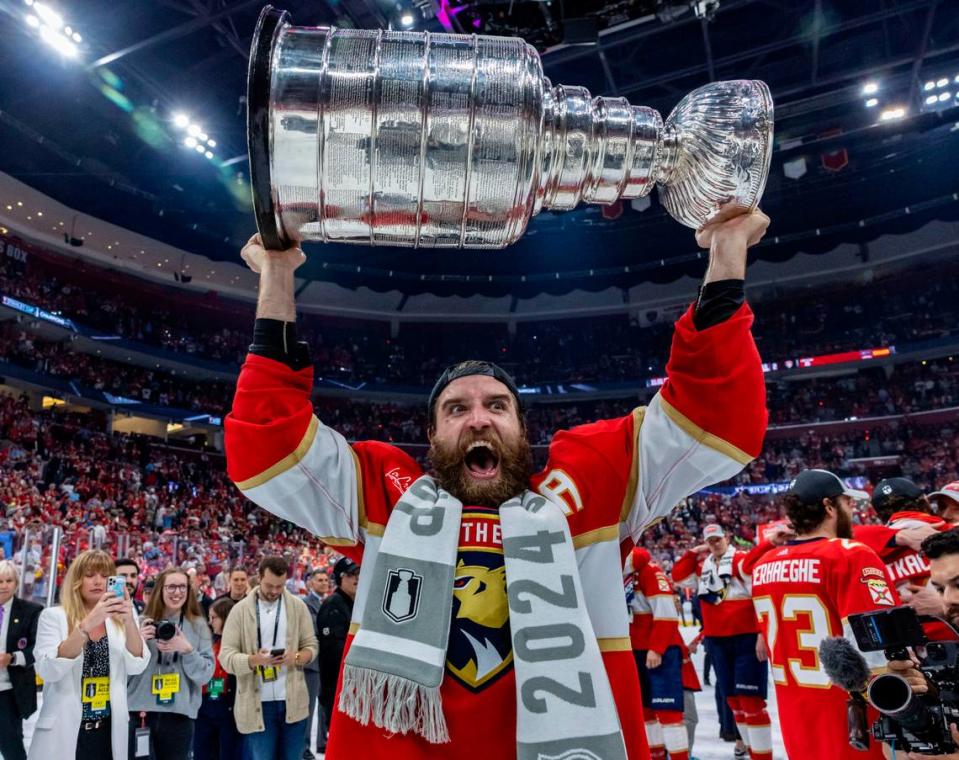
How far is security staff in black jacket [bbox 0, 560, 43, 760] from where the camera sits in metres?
4.81

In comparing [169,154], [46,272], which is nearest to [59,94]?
[169,154]

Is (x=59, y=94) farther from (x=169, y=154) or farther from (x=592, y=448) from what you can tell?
(x=592, y=448)

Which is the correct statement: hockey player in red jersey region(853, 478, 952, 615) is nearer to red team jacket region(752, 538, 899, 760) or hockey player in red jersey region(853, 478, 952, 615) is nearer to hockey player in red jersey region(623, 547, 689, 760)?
red team jacket region(752, 538, 899, 760)

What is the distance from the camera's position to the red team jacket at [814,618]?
296 centimetres

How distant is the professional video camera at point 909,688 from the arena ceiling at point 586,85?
23.8 feet

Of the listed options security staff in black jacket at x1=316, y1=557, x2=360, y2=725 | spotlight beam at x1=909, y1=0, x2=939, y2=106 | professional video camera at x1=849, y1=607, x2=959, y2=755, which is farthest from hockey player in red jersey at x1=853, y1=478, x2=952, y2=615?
spotlight beam at x1=909, y1=0, x2=939, y2=106

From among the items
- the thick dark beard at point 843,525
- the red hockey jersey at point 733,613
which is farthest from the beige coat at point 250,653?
the thick dark beard at point 843,525

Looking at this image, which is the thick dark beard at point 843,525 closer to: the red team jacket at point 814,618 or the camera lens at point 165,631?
the red team jacket at point 814,618

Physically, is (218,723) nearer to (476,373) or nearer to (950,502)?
(476,373)

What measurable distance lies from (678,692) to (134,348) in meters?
21.3

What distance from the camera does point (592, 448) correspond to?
172cm

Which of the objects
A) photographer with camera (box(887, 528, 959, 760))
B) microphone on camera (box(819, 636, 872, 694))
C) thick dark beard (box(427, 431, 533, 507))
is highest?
thick dark beard (box(427, 431, 533, 507))

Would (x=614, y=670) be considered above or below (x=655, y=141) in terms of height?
below

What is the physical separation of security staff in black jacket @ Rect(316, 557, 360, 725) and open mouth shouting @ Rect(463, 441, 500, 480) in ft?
12.7
